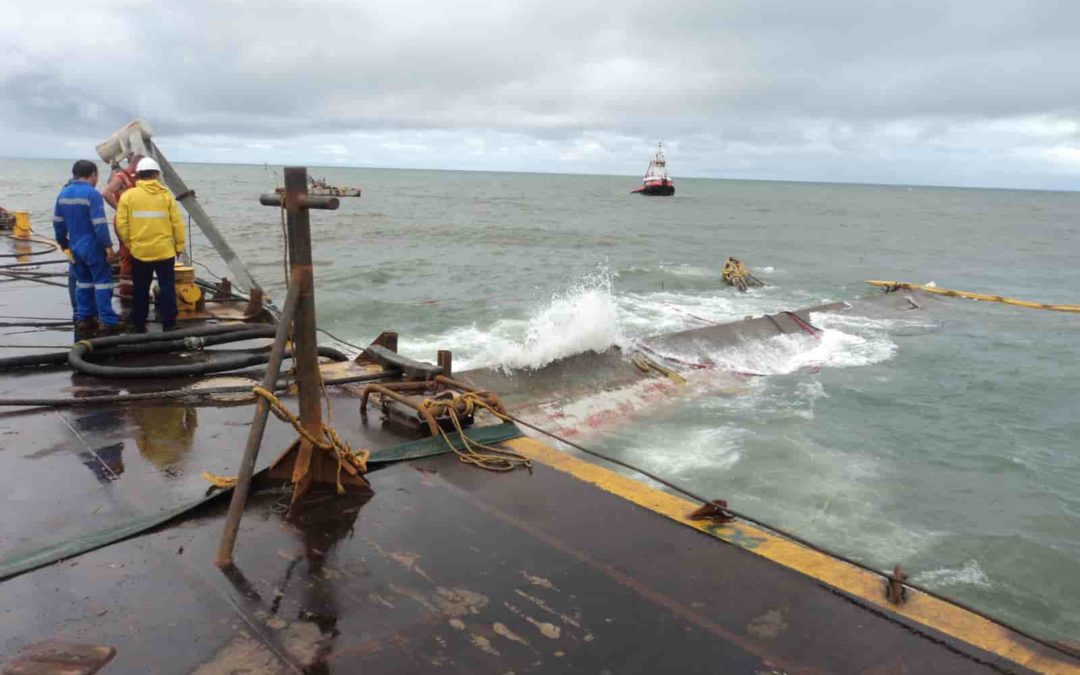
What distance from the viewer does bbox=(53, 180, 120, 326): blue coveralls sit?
20.9 feet

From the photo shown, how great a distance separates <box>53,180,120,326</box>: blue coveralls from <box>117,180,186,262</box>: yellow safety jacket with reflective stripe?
198 mm

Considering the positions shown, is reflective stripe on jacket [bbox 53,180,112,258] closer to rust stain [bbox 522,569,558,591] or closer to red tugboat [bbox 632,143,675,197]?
rust stain [bbox 522,569,558,591]

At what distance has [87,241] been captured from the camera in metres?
6.49

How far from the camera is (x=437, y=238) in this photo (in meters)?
35.2

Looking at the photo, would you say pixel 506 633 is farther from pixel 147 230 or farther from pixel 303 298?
pixel 147 230

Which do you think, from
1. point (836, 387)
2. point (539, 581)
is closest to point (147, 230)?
point (539, 581)

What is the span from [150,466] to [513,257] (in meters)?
24.9

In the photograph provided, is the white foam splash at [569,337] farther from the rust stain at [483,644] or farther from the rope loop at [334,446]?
the rust stain at [483,644]

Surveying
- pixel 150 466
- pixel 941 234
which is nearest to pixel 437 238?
pixel 150 466

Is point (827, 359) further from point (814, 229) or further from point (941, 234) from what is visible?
point (941, 234)

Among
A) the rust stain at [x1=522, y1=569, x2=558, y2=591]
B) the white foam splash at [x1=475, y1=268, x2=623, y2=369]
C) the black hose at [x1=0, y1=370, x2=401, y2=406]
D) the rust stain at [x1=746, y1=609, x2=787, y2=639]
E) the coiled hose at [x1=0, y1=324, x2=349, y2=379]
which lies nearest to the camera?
the rust stain at [x1=746, y1=609, x2=787, y2=639]

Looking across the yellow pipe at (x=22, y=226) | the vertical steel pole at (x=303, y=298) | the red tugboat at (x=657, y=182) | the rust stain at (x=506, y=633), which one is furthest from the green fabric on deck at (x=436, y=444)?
the red tugboat at (x=657, y=182)

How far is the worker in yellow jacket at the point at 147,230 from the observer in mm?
6297

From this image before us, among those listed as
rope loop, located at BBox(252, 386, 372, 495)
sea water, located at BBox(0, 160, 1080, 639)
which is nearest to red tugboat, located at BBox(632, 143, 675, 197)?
sea water, located at BBox(0, 160, 1080, 639)
